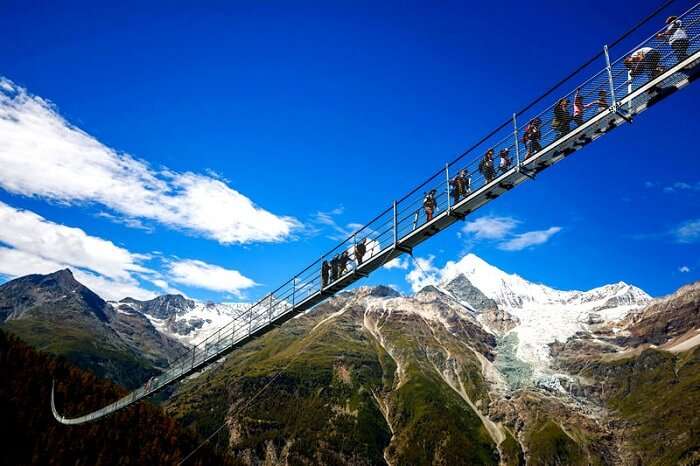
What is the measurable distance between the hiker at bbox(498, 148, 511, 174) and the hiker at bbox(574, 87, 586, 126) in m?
3.48

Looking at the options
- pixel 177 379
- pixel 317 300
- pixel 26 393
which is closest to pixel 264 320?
pixel 317 300

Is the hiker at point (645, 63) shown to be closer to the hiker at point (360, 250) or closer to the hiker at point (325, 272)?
the hiker at point (360, 250)

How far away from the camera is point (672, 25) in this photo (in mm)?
19797

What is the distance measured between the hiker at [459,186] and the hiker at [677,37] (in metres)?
10.1

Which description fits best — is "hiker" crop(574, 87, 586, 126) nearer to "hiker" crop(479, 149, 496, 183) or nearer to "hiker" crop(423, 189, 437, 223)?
"hiker" crop(479, 149, 496, 183)

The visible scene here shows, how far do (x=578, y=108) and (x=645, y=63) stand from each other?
9.84 feet

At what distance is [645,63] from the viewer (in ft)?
66.8

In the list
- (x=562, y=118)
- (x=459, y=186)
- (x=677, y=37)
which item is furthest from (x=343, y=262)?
(x=677, y=37)

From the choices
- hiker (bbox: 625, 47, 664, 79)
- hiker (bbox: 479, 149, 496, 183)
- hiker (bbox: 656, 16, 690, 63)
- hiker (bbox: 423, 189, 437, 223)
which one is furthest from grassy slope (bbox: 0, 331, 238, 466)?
hiker (bbox: 656, 16, 690, 63)

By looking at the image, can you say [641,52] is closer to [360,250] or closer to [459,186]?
[459,186]

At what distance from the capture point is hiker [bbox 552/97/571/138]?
22.8 m

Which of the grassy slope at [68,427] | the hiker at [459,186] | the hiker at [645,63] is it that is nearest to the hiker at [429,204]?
the hiker at [459,186]

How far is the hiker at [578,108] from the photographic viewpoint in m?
22.4

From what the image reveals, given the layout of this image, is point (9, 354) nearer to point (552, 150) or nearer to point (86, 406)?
point (86, 406)
